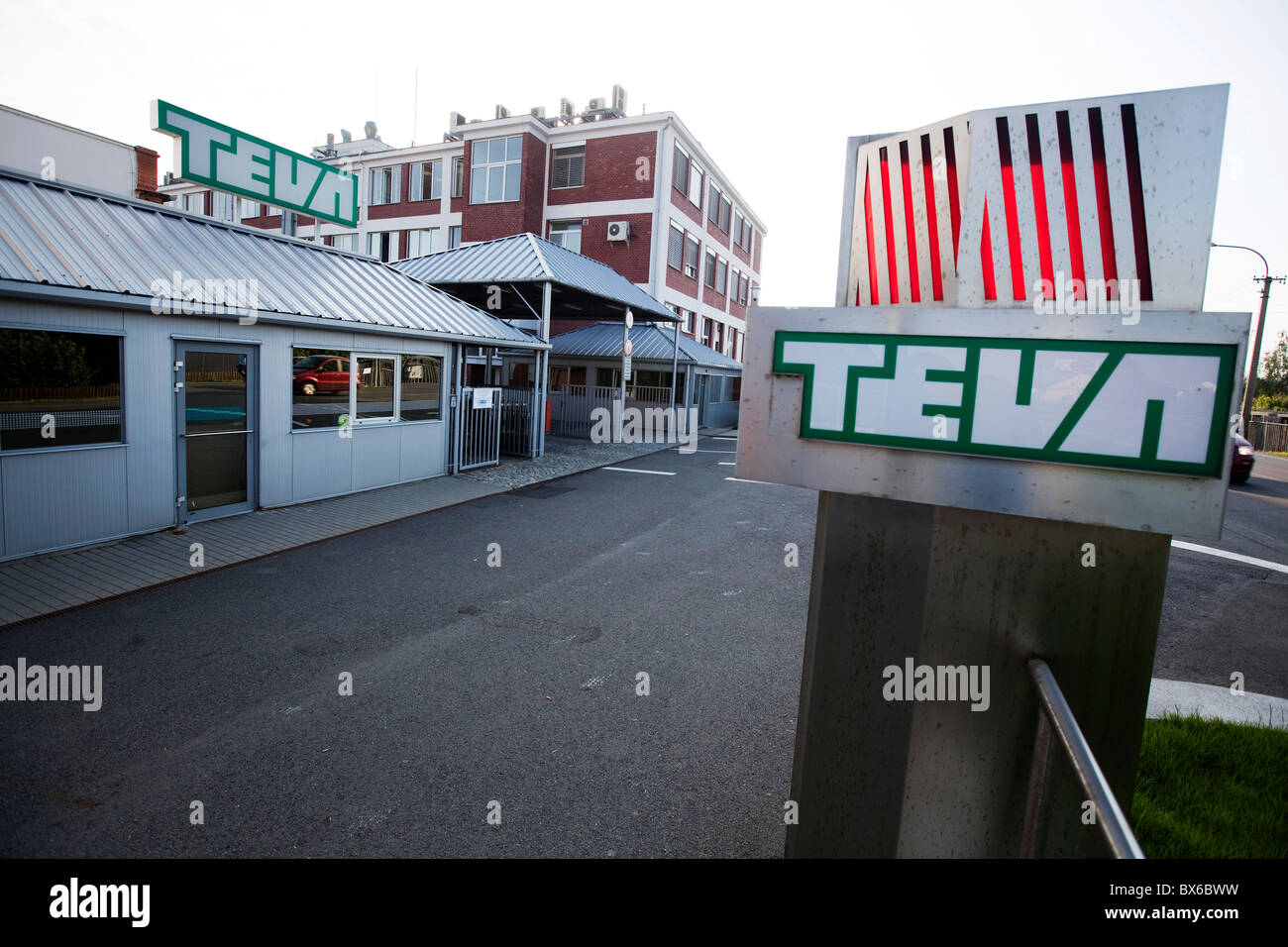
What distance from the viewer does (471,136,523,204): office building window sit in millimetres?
29453

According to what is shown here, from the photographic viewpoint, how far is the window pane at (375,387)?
38.3 feet

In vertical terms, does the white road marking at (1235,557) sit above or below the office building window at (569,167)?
below

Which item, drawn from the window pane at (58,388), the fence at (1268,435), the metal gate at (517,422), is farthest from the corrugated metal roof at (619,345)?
the fence at (1268,435)

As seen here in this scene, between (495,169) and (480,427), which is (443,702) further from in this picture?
(495,169)

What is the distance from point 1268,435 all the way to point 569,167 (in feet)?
121

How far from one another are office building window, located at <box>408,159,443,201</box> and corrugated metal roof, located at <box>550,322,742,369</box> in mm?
13808

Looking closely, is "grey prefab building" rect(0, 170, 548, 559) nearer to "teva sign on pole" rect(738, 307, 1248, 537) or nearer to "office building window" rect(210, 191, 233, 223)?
"teva sign on pole" rect(738, 307, 1248, 537)

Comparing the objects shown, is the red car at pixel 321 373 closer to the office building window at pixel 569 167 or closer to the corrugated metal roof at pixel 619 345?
the corrugated metal roof at pixel 619 345

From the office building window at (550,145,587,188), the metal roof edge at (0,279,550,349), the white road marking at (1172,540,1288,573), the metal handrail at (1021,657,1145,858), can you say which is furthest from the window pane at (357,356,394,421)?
the office building window at (550,145,587,188)

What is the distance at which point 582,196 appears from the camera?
1154 inches

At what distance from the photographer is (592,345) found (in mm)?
23594

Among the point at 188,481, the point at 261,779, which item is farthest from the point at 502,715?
the point at 188,481

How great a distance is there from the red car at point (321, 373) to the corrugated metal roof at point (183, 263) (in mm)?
754
